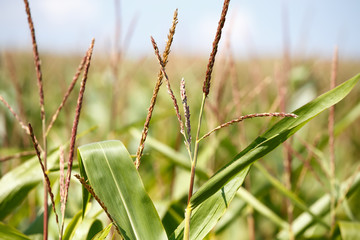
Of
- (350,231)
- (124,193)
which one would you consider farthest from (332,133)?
(124,193)

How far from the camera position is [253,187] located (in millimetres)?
1204

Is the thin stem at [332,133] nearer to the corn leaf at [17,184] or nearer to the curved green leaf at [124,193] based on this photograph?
the curved green leaf at [124,193]

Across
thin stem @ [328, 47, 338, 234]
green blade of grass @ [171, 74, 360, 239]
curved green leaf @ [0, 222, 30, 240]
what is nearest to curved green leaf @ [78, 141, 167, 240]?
green blade of grass @ [171, 74, 360, 239]

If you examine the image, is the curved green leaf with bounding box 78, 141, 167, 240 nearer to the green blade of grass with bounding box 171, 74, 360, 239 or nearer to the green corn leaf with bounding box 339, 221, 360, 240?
the green blade of grass with bounding box 171, 74, 360, 239

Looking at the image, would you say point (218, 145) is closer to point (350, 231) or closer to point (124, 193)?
point (350, 231)

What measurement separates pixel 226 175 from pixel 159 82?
0.13m

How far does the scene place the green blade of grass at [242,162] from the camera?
1.17 feet

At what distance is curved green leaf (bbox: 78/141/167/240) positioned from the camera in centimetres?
38

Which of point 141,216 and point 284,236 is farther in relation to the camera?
point 284,236

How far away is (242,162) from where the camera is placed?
1.18 ft

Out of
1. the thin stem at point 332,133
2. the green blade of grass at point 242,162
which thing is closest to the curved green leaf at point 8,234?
the green blade of grass at point 242,162

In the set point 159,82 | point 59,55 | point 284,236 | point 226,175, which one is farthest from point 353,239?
point 59,55

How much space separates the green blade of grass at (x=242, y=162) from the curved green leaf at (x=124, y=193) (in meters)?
0.05

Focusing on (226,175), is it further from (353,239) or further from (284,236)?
(284,236)
